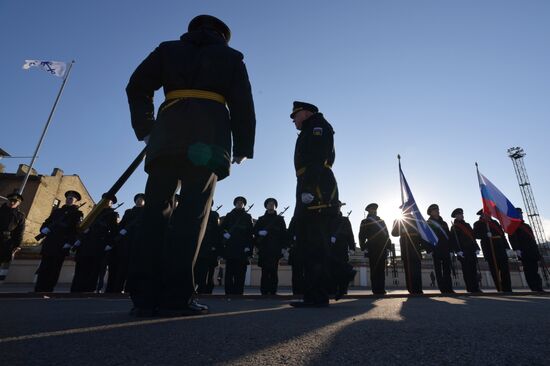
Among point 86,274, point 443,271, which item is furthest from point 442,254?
point 86,274

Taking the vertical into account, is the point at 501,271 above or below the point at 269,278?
above

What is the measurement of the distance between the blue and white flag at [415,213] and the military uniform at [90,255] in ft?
25.1

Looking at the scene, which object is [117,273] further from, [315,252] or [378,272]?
[378,272]

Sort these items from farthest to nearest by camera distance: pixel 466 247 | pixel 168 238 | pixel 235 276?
pixel 466 247
pixel 235 276
pixel 168 238

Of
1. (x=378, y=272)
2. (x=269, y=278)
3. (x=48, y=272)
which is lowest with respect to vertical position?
(x=48, y=272)

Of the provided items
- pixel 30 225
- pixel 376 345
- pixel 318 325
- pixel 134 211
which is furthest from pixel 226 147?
pixel 30 225

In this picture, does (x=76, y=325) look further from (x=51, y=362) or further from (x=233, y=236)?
(x=233, y=236)

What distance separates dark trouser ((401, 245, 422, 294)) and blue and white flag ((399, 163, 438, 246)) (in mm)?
590

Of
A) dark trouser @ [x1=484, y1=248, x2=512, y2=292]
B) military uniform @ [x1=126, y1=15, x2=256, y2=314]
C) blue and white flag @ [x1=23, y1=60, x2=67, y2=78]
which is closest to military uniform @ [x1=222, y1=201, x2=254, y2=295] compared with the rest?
military uniform @ [x1=126, y1=15, x2=256, y2=314]

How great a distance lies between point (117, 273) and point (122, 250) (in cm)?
54

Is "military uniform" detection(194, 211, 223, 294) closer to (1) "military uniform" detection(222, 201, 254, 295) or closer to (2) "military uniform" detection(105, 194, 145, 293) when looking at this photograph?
(1) "military uniform" detection(222, 201, 254, 295)

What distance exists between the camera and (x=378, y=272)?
25.5 ft

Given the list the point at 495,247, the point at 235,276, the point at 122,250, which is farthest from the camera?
the point at 495,247

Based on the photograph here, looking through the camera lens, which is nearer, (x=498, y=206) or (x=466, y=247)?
(x=466, y=247)
